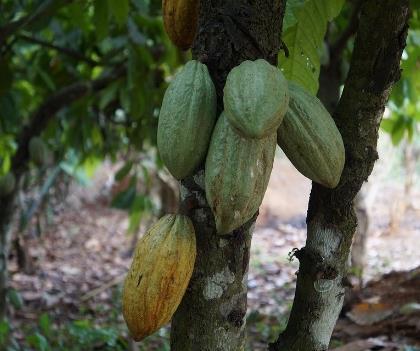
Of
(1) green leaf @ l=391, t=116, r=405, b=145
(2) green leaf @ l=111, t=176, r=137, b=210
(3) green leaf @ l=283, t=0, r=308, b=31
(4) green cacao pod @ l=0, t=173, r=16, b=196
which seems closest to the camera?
(3) green leaf @ l=283, t=0, r=308, b=31

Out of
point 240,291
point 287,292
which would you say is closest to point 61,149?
point 287,292

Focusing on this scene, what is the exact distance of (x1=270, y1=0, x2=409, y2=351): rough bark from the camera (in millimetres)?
931

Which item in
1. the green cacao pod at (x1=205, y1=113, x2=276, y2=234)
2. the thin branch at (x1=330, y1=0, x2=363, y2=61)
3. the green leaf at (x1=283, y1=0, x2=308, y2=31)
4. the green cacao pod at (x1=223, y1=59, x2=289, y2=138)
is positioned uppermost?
the thin branch at (x1=330, y1=0, x2=363, y2=61)

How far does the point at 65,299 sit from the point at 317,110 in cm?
346

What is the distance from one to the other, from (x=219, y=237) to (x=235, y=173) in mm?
138

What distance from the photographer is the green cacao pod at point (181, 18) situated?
3.13 feet

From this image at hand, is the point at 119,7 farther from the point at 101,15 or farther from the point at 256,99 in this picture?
the point at 256,99

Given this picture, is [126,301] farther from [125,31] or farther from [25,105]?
[25,105]

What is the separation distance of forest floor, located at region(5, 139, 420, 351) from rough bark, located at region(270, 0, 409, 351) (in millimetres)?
824

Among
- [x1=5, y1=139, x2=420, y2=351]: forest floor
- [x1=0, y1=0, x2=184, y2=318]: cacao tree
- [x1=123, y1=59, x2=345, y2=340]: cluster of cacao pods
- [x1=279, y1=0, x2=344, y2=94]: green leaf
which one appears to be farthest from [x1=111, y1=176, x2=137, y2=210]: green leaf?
[x1=123, y1=59, x2=345, y2=340]: cluster of cacao pods

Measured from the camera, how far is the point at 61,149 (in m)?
3.67

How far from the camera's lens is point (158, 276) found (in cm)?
83

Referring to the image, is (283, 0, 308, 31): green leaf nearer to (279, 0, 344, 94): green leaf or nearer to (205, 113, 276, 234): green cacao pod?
(279, 0, 344, 94): green leaf

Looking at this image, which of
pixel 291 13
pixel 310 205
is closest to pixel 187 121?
pixel 310 205
